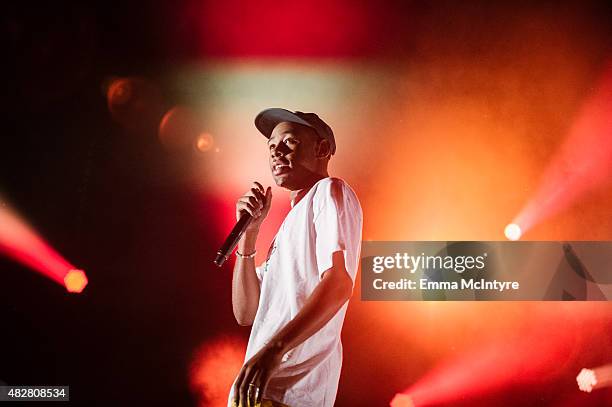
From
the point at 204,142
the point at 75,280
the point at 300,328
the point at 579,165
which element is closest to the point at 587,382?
the point at 579,165

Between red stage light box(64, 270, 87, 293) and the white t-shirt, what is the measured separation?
1518mm

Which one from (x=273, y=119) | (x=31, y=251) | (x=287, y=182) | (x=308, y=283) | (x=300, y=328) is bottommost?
(x=300, y=328)

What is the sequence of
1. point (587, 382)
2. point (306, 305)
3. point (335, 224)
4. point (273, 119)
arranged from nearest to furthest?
point (306, 305)
point (335, 224)
point (273, 119)
point (587, 382)

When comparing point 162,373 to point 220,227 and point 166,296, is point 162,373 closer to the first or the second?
point 166,296

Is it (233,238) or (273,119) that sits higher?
(273,119)

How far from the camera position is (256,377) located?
1.37 metres

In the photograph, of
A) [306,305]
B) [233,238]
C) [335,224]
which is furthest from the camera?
[233,238]

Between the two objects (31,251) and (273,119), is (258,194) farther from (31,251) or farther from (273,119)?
(31,251)

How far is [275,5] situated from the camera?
316cm

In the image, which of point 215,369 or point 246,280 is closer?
point 246,280

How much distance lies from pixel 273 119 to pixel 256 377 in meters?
1.18

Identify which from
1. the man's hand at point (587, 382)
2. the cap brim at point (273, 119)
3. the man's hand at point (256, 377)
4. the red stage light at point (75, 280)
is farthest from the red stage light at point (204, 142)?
the man's hand at point (587, 382)

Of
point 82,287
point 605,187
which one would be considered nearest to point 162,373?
point 82,287

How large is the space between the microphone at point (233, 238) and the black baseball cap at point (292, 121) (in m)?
0.39
